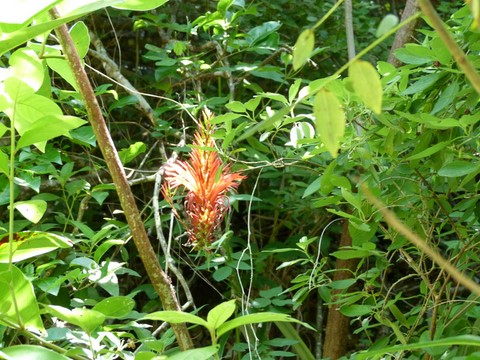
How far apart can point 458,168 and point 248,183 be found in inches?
42.0

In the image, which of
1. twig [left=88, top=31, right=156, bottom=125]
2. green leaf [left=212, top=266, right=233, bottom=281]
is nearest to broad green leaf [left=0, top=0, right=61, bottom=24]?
green leaf [left=212, top=266, right=233, bottom=281]

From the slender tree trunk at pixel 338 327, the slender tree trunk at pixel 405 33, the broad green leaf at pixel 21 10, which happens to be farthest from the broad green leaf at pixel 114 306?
the slender tree trunk at pixel 405 33

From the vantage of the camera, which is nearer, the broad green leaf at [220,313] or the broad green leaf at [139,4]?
the broad green leaf at [220,313]

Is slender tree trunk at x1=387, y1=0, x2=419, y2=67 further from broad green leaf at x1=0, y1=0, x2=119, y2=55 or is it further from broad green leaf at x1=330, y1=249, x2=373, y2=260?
broad green leaf at x1=0, y1=0, x2=119, y2=55

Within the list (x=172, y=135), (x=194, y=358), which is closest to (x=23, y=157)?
(x=172, y=135)

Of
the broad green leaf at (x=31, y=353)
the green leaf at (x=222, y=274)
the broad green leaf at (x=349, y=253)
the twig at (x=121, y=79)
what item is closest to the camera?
the broad green leaf at (x=31, y=353)

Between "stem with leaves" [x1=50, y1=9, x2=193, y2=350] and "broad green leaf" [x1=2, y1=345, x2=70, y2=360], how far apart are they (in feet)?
0.75

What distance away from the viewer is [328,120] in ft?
1.06

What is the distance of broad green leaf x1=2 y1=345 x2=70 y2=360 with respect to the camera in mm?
448

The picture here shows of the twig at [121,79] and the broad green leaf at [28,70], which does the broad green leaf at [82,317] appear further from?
the twig at [121,79]

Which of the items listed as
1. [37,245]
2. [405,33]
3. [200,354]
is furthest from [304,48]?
[405,33]

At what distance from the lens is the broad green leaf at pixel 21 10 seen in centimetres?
48

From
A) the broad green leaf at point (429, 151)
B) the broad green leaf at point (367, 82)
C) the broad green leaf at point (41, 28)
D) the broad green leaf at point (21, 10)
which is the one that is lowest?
the broad green leaf at point (429, 151)

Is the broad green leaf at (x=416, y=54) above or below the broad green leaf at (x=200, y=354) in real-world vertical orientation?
below
